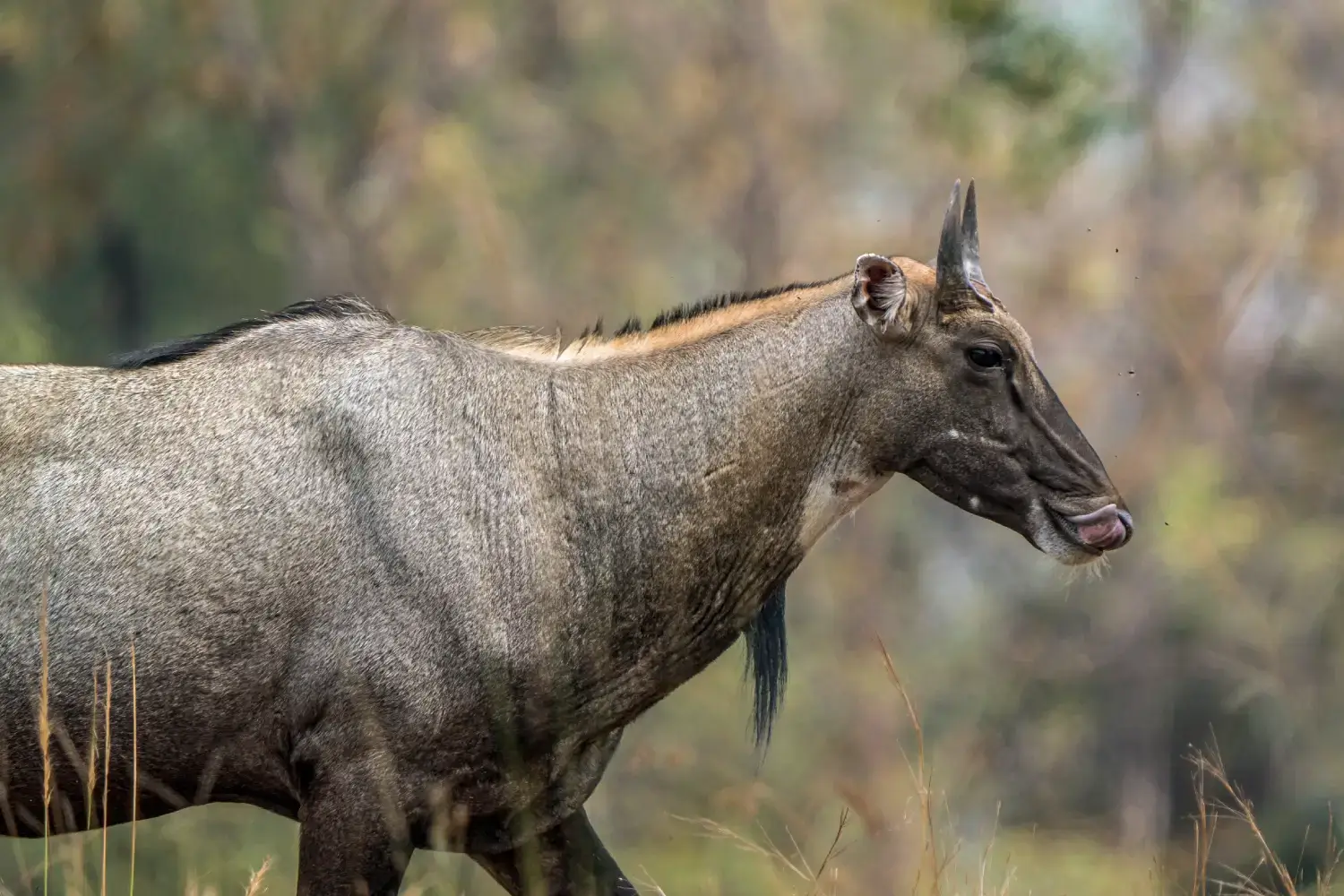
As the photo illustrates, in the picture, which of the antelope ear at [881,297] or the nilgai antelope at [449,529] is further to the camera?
the antelope ear at [881,297]

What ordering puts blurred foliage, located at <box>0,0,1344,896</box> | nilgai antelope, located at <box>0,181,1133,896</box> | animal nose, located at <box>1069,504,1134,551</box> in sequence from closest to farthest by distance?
nilgai antelope, located at <box>0,181,1133,896</box>
animal nose, located at <box>1069,504,1134,551</box>
blurred foliage, located at <box>0,0,1344,896</box>

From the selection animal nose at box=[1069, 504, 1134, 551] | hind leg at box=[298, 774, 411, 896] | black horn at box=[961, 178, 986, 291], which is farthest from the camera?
black horn at box=[961, 178, 986, 291]

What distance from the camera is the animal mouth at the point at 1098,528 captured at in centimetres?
619

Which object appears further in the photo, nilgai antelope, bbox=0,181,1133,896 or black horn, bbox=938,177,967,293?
black horn, bbox=938,177,967,293

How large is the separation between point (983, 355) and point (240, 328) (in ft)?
8.55

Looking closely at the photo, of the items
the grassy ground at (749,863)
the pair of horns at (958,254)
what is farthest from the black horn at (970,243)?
the grassy ground at (749,863)

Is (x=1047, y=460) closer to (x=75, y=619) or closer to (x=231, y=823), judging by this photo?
(x=75, y=619)

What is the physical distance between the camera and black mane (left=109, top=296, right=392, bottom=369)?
6.32 metres

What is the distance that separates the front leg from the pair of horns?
2288 mm

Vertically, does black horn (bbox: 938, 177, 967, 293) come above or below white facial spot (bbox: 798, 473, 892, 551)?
above

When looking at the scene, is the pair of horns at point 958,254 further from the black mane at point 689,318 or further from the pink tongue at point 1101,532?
the pink tongue at point 1101,532

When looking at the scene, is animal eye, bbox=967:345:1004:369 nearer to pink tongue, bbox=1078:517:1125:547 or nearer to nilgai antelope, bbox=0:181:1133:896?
nilgai antelope, bbox=0:181:1133:896

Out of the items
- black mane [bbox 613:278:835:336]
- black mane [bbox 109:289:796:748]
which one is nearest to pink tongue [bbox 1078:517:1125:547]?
black mane [bbox 109:289:796:748]

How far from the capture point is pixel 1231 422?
25.1 metres
